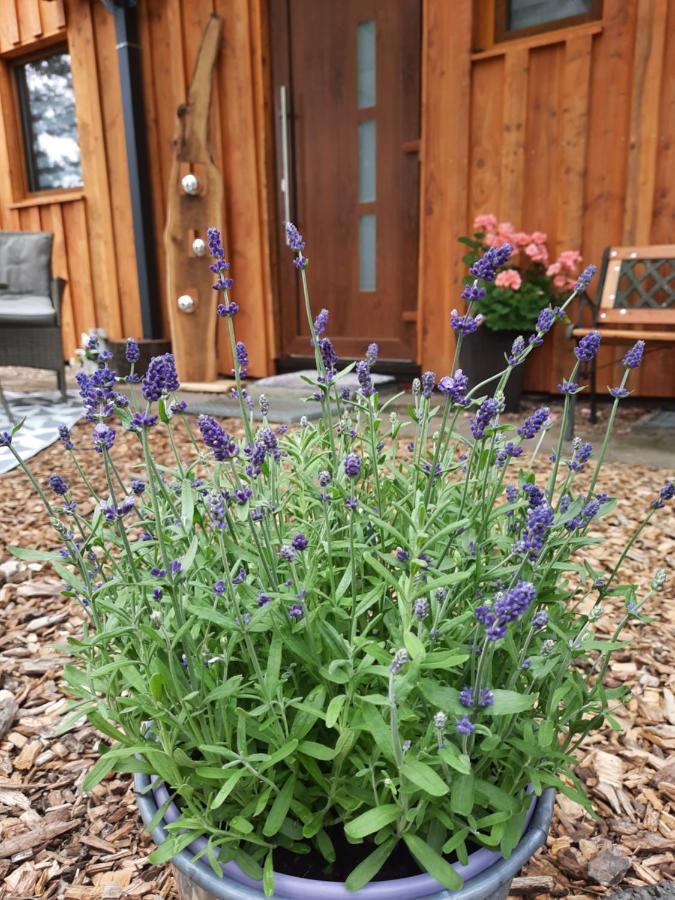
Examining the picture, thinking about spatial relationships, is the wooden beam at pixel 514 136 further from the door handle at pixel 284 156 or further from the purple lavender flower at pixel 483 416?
the purple lavender flower at pixel 483 416

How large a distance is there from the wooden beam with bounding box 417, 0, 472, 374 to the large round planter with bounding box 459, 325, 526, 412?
1.39ft

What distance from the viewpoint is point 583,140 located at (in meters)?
3.78

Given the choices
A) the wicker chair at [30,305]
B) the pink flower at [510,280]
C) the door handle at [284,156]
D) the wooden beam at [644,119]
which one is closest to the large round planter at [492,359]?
the pink flower at [510,280]

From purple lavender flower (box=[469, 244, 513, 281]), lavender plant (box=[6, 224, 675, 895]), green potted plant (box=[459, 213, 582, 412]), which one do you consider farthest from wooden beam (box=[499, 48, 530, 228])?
purple lavender flower (box=[469, 244, 513, 281])

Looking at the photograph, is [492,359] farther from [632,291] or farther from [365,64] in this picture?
[365,64]

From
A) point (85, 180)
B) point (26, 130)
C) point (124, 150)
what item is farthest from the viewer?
point (26, 130)

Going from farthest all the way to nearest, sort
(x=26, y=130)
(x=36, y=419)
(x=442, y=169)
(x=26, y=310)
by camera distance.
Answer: (x=26, y=130) → (x=26, y=310) → (x=442, y=169) → (x=36, y=419)

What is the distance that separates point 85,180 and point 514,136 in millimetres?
4130

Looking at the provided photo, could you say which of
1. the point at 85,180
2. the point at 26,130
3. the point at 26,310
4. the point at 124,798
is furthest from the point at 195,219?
the point at 124,798

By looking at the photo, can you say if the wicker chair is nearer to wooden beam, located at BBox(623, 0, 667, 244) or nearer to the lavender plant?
wooden beam, located at BBox(623, 0, 667, 244)

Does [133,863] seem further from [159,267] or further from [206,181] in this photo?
[159,267]

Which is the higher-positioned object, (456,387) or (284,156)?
(284,156)

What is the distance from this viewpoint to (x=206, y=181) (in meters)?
4.91

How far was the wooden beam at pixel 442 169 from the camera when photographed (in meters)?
4.04
